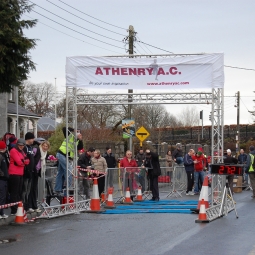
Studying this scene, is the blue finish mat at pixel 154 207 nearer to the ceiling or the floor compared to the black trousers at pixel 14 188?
nearer to the floor

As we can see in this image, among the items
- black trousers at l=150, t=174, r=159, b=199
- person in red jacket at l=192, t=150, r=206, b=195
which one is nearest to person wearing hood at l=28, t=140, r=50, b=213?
black trousers at l=150, t=174, r=159, b=199

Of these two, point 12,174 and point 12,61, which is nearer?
point 12,174

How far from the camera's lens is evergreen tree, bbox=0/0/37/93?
1666 centimetres

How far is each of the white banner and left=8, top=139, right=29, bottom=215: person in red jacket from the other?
3442 mm

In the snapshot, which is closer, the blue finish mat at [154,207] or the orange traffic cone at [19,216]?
the orange traffic cone at [19,216]

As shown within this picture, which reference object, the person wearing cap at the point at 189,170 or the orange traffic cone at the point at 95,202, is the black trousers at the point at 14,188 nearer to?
the orange traffic cone at the point at 95,202

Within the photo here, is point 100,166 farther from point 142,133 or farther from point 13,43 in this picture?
point 142,133

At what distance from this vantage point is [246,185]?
3022 centimetres

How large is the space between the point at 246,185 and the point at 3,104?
47.9ft

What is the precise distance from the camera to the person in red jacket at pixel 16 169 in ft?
49.5

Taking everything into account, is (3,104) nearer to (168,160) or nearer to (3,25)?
(168,160)

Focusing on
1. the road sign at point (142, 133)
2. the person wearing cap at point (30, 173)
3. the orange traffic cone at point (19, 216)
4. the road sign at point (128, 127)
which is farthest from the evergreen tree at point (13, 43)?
the road sign at point (142, 133)

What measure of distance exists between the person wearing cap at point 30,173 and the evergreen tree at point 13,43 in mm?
2187

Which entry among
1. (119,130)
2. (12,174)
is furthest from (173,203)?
(119,130)
